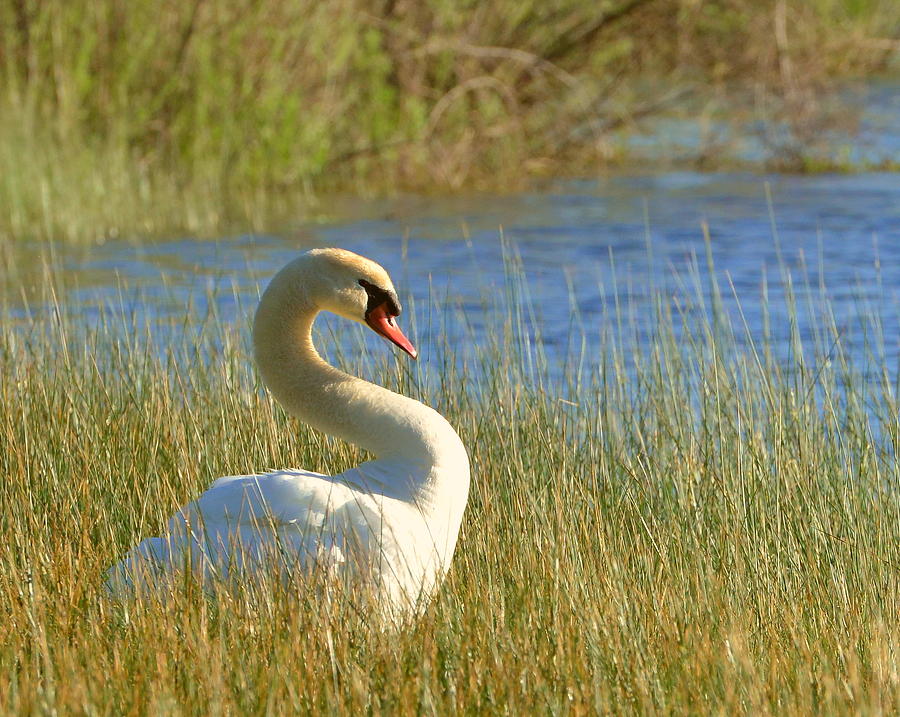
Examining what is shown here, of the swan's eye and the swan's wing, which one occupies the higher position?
the swan's eye

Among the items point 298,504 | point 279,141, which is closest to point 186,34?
point 279,141

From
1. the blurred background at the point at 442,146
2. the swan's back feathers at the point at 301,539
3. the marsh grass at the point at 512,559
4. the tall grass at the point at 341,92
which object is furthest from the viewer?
the tall grass at the point at 341,92

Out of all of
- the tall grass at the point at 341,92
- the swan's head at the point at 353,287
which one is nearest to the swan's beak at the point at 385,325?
the swan's head at the point at 353,287

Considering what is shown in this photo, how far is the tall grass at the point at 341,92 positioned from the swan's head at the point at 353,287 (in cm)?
828

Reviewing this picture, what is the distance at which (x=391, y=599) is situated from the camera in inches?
143

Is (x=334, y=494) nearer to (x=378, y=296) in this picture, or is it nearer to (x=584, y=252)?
(x=378, y=296)

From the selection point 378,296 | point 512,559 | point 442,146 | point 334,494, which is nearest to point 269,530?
point 334,494

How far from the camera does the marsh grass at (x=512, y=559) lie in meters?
3.19

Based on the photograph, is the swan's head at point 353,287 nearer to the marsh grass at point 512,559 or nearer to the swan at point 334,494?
the swan at point 334,494

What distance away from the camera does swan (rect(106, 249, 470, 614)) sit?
11.9 ft

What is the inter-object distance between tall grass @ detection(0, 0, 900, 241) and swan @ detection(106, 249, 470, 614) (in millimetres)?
8245

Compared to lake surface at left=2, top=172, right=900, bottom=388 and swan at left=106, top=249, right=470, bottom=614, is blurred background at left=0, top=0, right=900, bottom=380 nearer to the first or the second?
lake surface at left=2, top=172, right=900, bottom=388

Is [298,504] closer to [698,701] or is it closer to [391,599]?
[391,599]

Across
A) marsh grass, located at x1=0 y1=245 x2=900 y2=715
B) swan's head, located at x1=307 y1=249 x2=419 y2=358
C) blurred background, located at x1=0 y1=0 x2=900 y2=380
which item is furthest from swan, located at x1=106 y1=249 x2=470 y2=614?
blurred background, located at x1=0 y1=0 x2=900 y2=380
